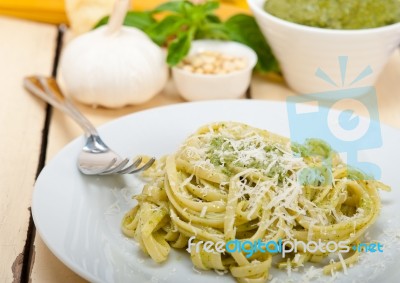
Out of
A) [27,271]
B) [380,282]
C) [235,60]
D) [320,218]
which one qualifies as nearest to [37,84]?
[235,60]

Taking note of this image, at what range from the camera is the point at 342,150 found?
7.71 feet

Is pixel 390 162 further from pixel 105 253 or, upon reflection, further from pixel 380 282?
pixel 105 253

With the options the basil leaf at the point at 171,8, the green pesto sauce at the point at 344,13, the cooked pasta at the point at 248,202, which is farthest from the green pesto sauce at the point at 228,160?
the basil leaf at the point at 171,8

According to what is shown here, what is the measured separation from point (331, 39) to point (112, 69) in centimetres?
89

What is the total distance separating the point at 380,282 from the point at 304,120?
2.74ft

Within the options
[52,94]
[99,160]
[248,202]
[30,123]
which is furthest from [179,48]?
[248,202]

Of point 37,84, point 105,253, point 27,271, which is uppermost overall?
point 105,253

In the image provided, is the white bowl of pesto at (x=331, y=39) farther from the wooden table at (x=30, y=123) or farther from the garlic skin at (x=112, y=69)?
the garlic skin at (x=112, y=69)

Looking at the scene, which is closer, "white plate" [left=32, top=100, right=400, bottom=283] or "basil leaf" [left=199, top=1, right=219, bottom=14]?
"white plate" [left=32, top=100, right=400, bottom=283]

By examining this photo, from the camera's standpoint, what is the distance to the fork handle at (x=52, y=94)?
8.50 feet

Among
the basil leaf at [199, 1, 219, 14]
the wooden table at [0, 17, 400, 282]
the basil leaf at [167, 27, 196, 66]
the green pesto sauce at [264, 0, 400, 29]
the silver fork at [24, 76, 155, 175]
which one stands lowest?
the wooden table at [0, 17, 400, 282]

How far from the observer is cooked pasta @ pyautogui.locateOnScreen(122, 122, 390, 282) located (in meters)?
1.83

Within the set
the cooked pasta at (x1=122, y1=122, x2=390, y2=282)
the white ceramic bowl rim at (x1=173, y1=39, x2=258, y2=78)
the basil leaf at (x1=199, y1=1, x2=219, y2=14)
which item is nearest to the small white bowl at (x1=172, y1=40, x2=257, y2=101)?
the white ceramic bowl rim at (x1=173, y1=39, x2=258, y2=78)

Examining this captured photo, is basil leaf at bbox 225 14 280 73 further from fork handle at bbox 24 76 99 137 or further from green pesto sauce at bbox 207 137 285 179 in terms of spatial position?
green pesto sauce at bbox 207 137 285 179
